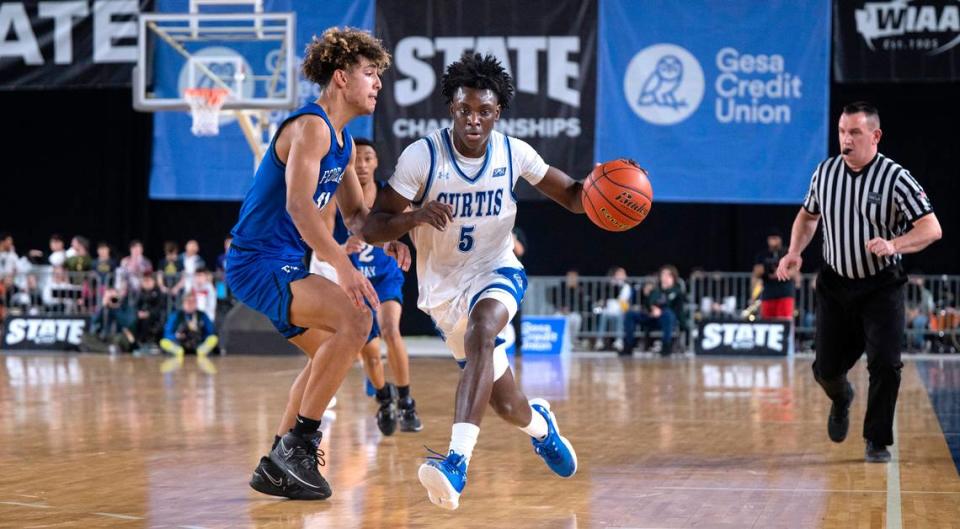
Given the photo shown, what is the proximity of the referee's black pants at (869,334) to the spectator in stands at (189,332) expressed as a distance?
468 inches

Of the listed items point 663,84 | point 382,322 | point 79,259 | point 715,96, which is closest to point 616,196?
point 382,322

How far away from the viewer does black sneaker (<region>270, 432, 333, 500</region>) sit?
577 centimetres

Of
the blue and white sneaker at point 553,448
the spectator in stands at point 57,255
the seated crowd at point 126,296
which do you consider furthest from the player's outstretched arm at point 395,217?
the spectator in stands at point 57,255

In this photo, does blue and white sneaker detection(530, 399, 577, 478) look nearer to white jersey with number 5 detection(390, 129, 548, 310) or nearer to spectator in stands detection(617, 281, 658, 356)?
white jersey with number 5 detection(390, 129, 548, 310)

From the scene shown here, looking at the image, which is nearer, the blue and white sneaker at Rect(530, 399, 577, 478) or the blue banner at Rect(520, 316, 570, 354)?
the blue and white sneaker at Rect(530, 399, 577, 478)

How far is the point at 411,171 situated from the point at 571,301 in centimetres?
1474

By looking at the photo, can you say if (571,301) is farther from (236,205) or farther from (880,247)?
(880,247)

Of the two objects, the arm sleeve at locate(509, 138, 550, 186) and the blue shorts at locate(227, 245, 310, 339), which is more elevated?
the arm sleeve at locate(509, 138, 550, 186)

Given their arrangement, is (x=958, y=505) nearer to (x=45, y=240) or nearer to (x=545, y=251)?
(x=545, y=251)

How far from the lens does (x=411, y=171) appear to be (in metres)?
5.96

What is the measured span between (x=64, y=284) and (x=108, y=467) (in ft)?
44.8

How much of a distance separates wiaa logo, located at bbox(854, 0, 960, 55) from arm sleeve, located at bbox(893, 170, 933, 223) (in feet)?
35.0

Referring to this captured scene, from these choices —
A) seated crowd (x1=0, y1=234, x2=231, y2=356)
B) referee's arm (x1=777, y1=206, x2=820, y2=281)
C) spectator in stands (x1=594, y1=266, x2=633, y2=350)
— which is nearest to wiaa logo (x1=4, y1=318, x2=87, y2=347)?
seated crowd (x1=0, y1=234, x2=231, y2=356)

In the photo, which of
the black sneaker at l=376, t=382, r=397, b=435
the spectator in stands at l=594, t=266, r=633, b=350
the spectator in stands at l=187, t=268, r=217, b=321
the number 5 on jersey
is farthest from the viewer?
the spectator in stands at l=594, t=266, r=633, b=350
